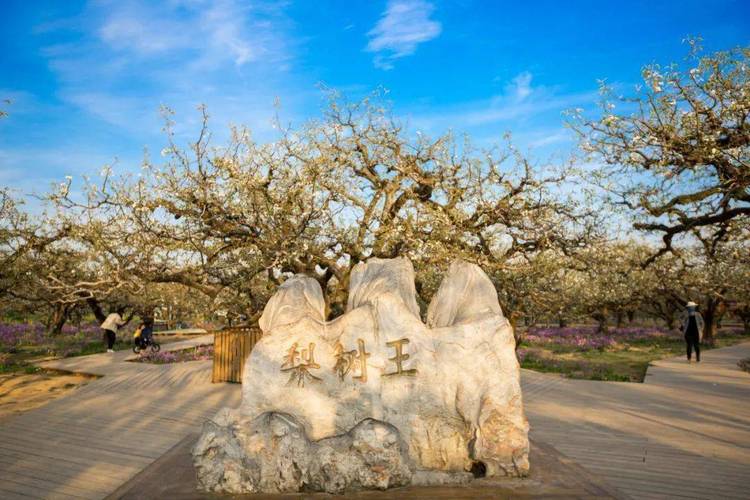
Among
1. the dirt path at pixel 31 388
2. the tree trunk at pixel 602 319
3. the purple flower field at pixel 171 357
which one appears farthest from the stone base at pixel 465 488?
the tree trunk at pixel 602 319

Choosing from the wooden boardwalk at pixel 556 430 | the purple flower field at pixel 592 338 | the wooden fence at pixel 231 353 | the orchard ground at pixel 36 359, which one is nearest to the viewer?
Result: the wooden boardwalk at pixel 556 430

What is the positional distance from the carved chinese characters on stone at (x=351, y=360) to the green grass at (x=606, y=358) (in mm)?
13726

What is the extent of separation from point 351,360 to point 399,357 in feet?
2.08

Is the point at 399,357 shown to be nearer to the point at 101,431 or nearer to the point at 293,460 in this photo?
the point at 293,460

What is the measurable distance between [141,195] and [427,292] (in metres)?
8.48

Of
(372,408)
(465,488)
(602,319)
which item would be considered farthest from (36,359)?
(602,319)

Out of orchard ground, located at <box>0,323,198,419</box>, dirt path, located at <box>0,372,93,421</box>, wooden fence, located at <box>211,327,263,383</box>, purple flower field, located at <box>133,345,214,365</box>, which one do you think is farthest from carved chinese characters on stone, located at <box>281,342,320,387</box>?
purple flower field, located at <box>133,345,214,365</box>

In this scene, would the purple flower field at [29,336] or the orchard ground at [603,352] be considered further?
the purple flower field at [29,336]

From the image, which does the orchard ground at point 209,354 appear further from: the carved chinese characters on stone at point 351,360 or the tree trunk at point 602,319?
the carved chinese characters on stone at point 351,360

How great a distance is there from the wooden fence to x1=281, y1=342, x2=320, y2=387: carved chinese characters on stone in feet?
31.7

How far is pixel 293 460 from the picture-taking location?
6.34 meters

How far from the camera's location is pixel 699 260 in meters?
33.4

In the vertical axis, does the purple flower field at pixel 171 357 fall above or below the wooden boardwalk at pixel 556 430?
below

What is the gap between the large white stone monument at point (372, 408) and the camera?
6.33m
